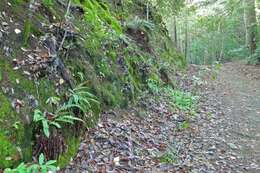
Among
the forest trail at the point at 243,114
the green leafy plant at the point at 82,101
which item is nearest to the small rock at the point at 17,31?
the green leafy plant at the point at 82,101

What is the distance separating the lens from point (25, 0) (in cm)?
605

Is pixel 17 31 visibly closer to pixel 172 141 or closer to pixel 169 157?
pixel 169 157

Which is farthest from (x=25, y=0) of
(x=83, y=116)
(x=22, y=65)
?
(x=83, y=116)

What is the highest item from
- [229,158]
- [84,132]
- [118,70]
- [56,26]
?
[56,26]

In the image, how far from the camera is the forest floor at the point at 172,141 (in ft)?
17.3

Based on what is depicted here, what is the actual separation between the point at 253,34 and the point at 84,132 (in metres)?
16.2

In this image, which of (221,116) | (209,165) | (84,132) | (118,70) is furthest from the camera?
(221,116)

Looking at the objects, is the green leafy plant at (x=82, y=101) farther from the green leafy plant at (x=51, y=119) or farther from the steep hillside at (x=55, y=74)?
the green leafy plant at (x=51, y=119)

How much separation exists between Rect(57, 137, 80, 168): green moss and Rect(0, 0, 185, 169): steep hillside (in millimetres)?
13

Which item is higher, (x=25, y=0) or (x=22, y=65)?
(x=25, y=0)

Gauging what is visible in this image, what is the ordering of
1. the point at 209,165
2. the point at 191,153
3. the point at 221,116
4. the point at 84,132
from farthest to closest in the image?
1. the point at 221,116
2. the point at 191,153
3. the point at 209,165
4. the point at 84,132

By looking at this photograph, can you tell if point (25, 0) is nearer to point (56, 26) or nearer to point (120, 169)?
point (56, 26)

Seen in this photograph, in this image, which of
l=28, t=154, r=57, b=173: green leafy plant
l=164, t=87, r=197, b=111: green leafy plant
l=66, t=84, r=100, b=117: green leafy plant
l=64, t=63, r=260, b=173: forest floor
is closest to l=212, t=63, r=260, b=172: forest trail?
l=64, t=63, r=260, b=173: forest floor

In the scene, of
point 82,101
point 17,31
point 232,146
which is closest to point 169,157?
point 82,101
